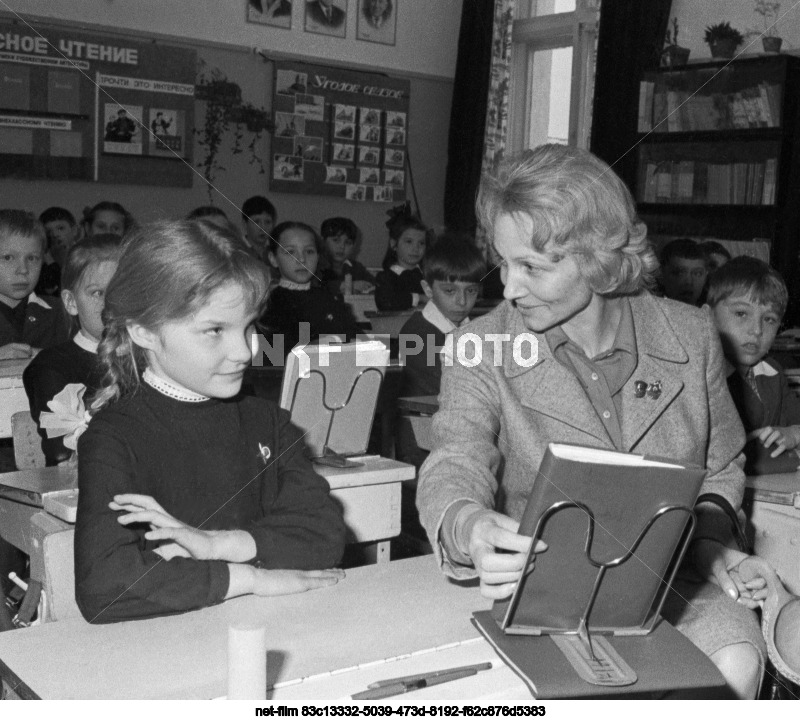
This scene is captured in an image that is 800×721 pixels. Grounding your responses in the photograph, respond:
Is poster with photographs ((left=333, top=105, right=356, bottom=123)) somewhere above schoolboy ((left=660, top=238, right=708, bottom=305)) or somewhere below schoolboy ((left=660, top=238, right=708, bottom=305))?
above

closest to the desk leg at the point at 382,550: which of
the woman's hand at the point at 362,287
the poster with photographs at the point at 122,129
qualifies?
the woman's hand at the point at 362,287

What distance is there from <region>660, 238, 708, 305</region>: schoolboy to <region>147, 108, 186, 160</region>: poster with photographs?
3.34m

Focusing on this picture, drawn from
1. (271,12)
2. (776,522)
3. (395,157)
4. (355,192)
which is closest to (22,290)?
(776,522)

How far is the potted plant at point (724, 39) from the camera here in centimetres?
626

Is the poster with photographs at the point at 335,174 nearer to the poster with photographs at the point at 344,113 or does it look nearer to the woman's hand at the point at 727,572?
the poster with photographs at the point at 344,113

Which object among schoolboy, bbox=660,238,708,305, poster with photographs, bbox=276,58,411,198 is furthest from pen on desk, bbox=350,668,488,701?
poster with photographs, bbox=276,58,411,198

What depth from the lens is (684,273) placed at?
512 centimetres

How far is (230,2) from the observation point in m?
6.82

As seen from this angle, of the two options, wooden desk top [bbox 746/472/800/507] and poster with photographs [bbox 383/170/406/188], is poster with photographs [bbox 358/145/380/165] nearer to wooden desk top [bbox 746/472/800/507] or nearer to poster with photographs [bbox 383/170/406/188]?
poster with photographs [bbox 383/170/406/188]

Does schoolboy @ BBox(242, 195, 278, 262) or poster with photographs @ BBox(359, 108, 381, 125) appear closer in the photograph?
schoolboy @ BBox(242, 195, 278, 262)

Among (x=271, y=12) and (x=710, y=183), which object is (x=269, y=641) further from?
(x=271, y=12)

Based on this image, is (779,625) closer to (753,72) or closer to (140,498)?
(140,498)

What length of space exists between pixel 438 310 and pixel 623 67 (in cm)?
358

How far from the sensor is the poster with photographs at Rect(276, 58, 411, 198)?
721 centimetres
